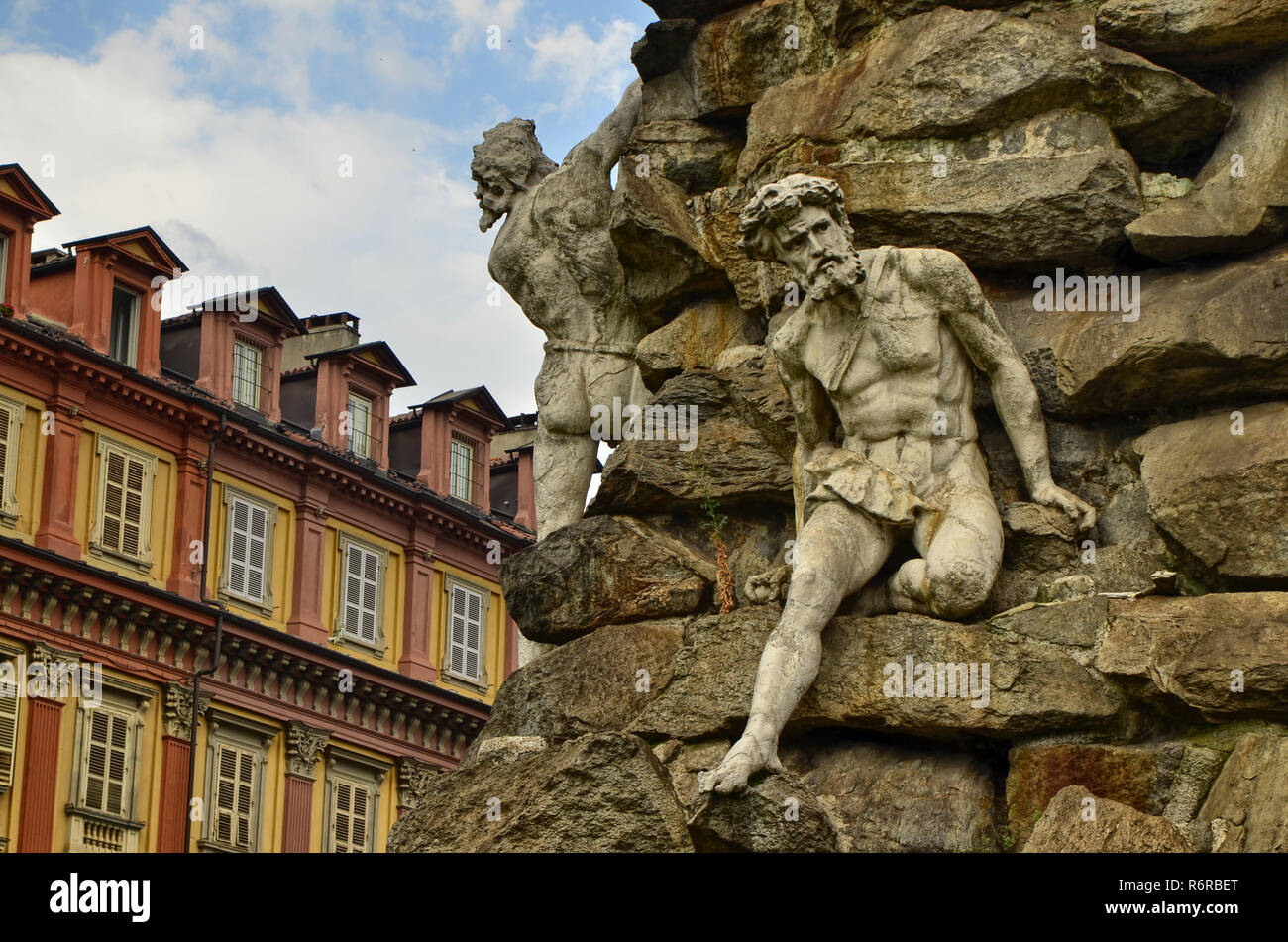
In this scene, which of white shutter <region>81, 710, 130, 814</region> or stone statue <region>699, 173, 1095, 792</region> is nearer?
stone statue <region>699, 173, 1095, 792</region>

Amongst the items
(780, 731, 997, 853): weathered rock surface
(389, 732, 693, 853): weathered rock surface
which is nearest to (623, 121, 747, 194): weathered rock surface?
(780, 731, 997, 853): weathered rock surface

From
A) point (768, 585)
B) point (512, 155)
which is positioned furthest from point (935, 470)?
point (512, 155)

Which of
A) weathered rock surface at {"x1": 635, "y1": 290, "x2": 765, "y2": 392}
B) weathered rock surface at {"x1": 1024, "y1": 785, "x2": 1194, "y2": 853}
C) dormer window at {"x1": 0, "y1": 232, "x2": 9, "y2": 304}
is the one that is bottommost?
weathered rock surface at {"x1": 1024, "y1": 785, "x2": 1194, "y2": 853}

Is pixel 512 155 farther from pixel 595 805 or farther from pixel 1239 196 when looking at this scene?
pixel 595 805

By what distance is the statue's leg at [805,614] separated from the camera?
10.0 m

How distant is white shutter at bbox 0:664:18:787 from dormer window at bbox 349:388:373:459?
919 centimetres

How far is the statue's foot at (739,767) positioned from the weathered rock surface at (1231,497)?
1.93 m

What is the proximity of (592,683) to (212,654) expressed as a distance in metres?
24.5

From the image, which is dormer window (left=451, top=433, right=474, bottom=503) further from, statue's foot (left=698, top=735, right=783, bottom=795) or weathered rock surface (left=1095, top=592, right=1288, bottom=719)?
statue's foot (left=698, top=735, right=783, bottom=795)

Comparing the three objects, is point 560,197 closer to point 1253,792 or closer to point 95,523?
point 1253,792

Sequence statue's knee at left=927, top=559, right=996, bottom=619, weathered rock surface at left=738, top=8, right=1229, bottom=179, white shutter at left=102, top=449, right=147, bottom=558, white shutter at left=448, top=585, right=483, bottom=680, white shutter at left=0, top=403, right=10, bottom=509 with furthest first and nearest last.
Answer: white shutter at left=448, top=585, right=483, bottom=680 < white shutter at left=102, top=449, right=147, bottom=558 < white shutter at left=0, top=403, right=10, bottom=509 < weathered rock surface at left=738, top=8, right=1229, bottom=179 < statue's knee at left=927, top=559, right=996, bottom=619

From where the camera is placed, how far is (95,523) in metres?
34.8

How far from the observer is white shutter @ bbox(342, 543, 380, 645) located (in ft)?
127
